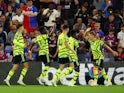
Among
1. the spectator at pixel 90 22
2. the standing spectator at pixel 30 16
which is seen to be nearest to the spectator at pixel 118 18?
the spectator at pixel 90 22

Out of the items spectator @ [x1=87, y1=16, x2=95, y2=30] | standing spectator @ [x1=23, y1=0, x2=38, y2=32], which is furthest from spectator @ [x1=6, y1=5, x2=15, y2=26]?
spectator @ [x1=87, y1=16, x2=95, y2=30]

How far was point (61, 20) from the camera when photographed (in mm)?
23078

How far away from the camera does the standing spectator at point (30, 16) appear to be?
73.9 ft

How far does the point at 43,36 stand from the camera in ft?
64.0

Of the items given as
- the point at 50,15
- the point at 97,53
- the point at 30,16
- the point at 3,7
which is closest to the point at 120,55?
the point at 97,53

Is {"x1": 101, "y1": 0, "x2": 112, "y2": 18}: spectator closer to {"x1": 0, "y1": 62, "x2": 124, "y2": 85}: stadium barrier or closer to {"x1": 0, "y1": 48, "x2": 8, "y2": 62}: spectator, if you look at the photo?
{"x1": 0, "y1": 62, "x2": 124, "y2": 85}: stadium barrier

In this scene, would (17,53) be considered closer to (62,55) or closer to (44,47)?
(44,47)

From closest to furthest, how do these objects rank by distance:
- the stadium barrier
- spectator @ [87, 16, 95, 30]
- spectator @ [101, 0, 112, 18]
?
1. the stadium barrier
2. spectator @ [87, 16, 95, 30]
3. spectator @ [101, 0, 112, 18]

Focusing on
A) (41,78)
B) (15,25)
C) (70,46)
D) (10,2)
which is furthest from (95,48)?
(10,2)

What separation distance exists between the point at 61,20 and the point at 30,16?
4.44 feet

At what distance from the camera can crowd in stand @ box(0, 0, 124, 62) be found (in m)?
21.3

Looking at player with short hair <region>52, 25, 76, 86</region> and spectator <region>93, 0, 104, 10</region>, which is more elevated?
spectator <region>93, 0, 104, 10</region>

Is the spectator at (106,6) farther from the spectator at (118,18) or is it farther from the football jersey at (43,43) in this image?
the football jersey at (43,43)

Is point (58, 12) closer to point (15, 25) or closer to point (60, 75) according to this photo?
point (15, 25)
